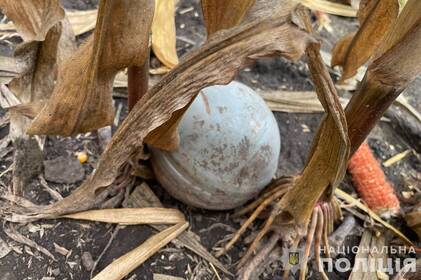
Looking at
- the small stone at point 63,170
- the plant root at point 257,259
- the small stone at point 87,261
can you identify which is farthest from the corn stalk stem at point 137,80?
the plant root at point 257,259

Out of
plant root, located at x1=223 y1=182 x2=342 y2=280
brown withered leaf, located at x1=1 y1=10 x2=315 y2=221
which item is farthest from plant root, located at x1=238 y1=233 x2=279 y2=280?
brown withered leaf, located at x1=1 y1=10 x2=315 y2=221

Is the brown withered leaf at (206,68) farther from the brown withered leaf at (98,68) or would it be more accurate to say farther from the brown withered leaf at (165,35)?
the brown withered leaf at (165,35)

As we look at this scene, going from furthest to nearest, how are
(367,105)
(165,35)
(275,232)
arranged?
(165,35) < (275,232) < (367,105)

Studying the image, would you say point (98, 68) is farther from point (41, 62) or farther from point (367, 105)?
point (367, 105)

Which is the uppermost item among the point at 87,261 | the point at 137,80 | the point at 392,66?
the point at 392,66

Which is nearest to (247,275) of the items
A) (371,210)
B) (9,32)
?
(371,210)

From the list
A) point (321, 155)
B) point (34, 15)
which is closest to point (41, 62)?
point (34, 15)

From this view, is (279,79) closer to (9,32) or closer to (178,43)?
(178,43)
